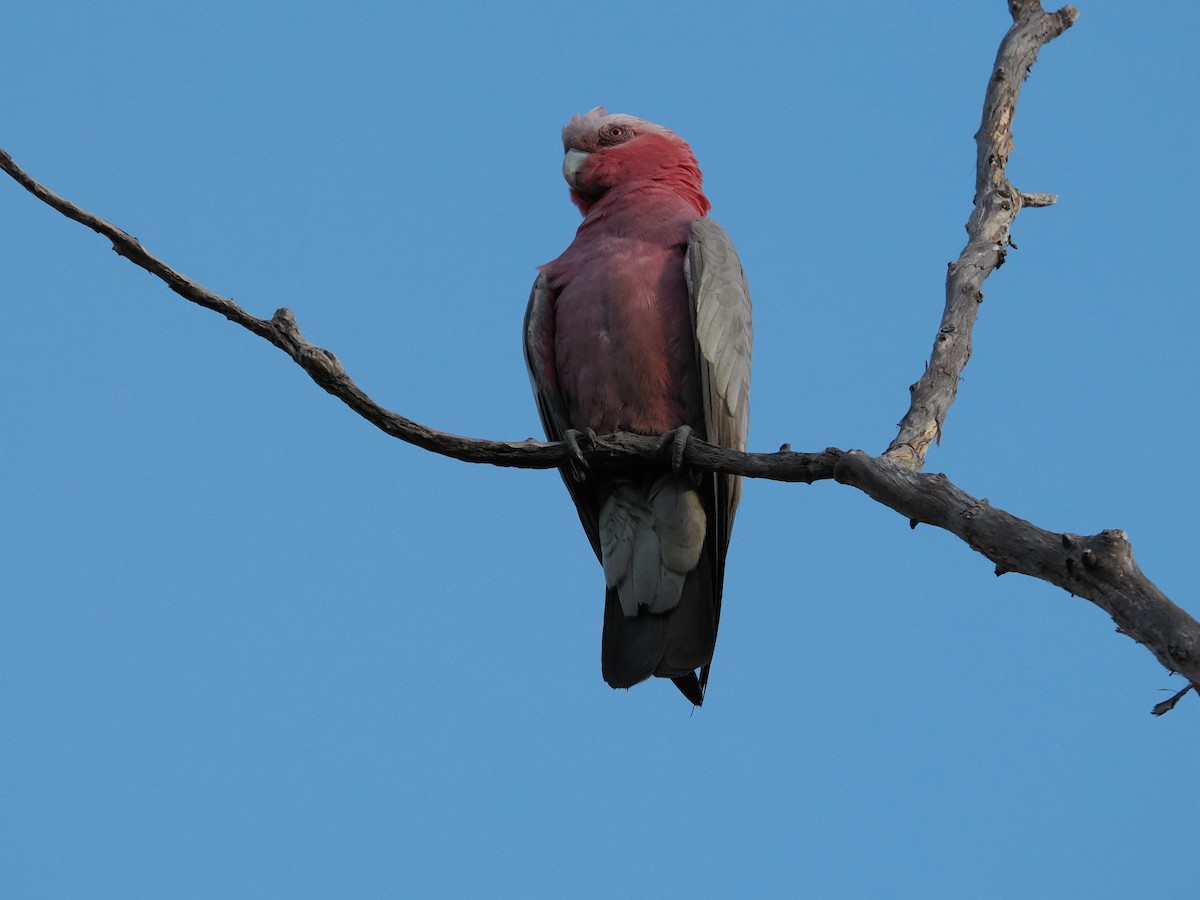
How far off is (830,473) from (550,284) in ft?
7.52

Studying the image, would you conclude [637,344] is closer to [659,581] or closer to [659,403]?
[659,403]

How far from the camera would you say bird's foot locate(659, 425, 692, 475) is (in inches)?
204

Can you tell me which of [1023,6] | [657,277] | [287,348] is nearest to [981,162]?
[1023,6]

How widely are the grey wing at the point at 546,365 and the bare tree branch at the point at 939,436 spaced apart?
1.88 feet

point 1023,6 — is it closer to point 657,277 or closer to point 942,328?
point 942,328

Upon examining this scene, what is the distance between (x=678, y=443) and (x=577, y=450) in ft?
1.48

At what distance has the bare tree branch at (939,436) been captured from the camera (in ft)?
10.4

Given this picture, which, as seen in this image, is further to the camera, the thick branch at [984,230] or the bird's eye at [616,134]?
the bird's eye at [616,134]

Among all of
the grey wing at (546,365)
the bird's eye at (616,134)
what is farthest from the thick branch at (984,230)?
the bird's eye at (616,134)

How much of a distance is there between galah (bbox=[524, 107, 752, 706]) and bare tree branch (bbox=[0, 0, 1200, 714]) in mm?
266

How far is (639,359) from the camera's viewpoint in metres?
5.55

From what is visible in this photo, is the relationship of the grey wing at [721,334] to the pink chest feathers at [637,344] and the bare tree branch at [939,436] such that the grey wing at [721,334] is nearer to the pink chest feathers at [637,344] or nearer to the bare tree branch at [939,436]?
the pink chest feathers at [637,344]

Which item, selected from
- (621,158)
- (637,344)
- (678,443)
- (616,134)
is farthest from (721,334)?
(616,134)

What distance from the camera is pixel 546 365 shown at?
5.96m
